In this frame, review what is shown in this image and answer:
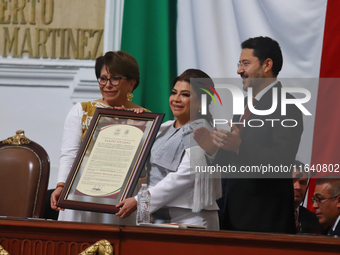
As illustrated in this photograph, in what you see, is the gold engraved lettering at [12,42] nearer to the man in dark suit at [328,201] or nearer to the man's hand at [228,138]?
the man's hand at [228,138]

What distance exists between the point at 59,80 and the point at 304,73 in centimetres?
187

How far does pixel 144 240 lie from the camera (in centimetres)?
153

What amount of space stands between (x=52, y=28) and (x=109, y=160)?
1.98m

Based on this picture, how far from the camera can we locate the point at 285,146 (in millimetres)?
1928

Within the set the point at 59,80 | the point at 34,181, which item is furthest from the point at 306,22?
the point at 34,181

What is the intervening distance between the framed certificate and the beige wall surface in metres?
1.54

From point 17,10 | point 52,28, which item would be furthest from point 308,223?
point 17,10

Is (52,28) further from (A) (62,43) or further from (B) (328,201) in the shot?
(B) (328,201)

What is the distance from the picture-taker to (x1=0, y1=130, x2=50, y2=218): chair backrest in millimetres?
2170

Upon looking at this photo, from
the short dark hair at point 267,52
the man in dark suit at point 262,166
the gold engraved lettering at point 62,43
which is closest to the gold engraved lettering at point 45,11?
the gold engraved lettering at point 62,43

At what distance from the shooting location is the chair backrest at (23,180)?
2.17m

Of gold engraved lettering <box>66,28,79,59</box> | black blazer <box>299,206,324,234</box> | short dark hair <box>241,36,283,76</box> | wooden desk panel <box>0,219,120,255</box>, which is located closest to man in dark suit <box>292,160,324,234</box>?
black blazer <box>299,206,324,234</box>

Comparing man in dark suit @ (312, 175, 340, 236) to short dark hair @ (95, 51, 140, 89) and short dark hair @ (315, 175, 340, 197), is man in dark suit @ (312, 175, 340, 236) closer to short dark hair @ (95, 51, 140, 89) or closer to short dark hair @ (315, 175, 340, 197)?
short dark hair @ (315, 175, 340, 197)

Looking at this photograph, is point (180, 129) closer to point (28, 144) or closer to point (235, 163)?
point (235, 163)
